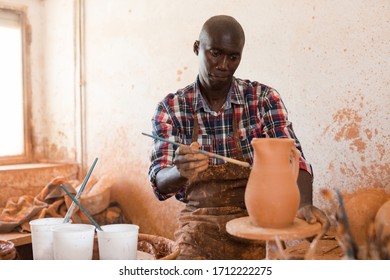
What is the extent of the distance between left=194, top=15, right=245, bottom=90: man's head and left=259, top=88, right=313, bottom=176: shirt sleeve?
220mm

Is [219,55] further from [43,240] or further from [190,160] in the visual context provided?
[43,240]

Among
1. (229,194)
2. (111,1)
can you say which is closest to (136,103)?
(111,1)

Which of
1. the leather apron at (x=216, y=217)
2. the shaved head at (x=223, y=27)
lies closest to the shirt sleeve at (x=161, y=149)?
the leather apron at (x=216, y=217)

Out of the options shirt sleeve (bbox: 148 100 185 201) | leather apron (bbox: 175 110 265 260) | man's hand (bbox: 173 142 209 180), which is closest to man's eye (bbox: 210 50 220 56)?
shirt sleeve (bbox: 148 100 185 201)

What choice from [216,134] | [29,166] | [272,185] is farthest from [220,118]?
[29,166]

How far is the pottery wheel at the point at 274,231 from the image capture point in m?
1.34

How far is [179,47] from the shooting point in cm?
347

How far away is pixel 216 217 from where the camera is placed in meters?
2.24

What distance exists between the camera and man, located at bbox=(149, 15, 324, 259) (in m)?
2.18

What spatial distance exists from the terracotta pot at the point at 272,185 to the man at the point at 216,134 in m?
0.55

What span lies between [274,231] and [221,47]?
1.06 m

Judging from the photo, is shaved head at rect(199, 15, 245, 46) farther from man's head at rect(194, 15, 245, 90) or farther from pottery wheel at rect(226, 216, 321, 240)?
pottery wheel at rect(226, 216, 321, 240)

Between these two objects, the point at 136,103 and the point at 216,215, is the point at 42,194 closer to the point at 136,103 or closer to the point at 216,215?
the point at 136,103

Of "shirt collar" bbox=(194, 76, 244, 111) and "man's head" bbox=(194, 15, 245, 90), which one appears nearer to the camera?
"man's head" bbox=(194, 15, 245, 90)
